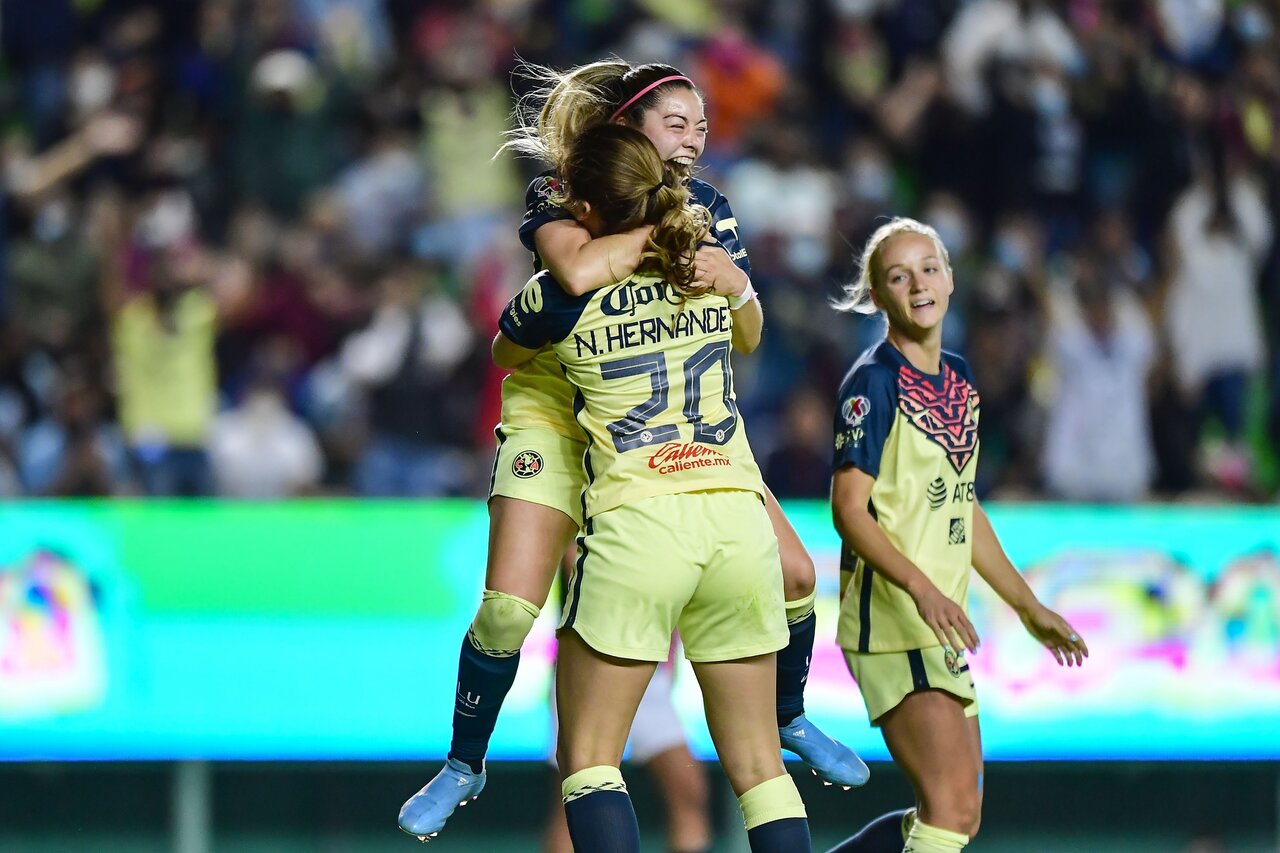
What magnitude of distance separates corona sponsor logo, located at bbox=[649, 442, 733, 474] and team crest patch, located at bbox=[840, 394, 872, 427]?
75cm

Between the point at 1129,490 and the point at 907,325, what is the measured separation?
15.3ft

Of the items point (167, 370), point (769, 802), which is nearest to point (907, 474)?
point (769, 802)

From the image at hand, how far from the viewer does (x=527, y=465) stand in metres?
4.20

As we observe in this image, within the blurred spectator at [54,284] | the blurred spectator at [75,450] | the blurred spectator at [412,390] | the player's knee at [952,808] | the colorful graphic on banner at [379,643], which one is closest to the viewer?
the player's knee at [952,808]

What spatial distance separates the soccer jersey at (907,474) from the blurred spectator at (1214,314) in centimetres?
521

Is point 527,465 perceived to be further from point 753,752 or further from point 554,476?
point 753,752

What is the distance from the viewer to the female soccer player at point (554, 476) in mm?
4070

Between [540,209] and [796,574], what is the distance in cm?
108

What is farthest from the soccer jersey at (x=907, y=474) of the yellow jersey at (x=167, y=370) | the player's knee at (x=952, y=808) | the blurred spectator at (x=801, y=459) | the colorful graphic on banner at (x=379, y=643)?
the yellow jersey at (x=167, y=370)

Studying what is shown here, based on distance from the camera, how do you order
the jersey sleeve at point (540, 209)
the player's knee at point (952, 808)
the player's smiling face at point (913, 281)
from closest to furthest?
the jersey sleeve at point (540, 209) → the player's knee at point (952, 808) → the player's smiling face at point (913, 281)

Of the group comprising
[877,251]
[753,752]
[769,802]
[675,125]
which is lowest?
[769,802]

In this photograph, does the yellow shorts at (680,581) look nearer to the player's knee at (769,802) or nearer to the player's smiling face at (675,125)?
the player's knee at (769,802)

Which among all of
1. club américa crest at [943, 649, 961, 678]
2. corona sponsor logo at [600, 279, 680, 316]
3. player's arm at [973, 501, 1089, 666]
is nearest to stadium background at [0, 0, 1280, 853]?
player's arm at [973, 501, 1089, 666]

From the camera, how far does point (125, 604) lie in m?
6.61
